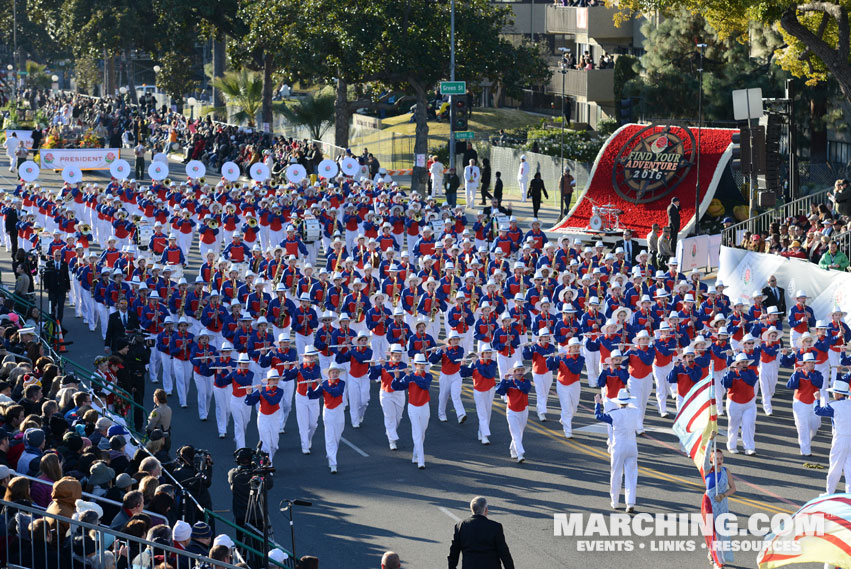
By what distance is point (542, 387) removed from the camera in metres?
20.3

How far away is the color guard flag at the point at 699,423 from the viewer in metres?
14.1

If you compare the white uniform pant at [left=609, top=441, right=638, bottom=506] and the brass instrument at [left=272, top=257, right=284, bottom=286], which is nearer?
the white uniform pant at [left=609, top=441, right=638, bottom=506]

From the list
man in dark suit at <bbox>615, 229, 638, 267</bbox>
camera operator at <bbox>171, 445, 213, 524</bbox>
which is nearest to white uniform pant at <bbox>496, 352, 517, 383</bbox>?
camera operator at <bbox>171, 445, 213, 524</bbox>

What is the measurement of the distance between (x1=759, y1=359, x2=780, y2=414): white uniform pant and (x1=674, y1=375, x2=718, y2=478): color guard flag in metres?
6.41

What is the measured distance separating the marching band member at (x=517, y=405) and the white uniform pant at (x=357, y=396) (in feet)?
9.38

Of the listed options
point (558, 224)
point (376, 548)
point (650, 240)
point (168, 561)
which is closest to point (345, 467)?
point (376, 548)

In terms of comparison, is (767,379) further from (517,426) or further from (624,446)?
(624,446)

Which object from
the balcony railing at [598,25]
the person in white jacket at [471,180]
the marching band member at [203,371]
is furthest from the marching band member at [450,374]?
the balcony railing at [598,25]

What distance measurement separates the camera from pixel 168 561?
11148mm

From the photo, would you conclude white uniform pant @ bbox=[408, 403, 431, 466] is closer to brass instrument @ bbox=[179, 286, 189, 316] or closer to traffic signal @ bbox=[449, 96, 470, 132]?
brass instrument @ bbox=[179, 286, 189, 316]

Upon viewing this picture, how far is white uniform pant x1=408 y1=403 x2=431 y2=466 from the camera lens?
18125mm

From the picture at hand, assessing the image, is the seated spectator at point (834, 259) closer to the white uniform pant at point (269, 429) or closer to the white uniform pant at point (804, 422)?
the white uniform pant at point (804, 422)

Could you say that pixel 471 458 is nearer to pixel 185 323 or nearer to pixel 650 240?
pixel 185 323

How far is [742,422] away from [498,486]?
402 cm
